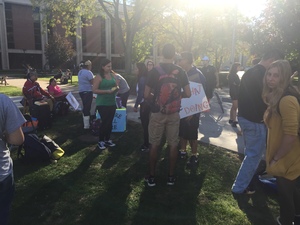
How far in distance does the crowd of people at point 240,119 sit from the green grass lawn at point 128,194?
245 millimetres

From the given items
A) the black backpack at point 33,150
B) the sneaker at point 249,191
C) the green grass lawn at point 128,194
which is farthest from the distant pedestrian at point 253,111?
the black backpack at point 33,150

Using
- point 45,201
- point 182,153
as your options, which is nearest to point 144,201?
point 45,201

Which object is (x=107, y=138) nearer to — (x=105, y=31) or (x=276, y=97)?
(x=276, y=97)

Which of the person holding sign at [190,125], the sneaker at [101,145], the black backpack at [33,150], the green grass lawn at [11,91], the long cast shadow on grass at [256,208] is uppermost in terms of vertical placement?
the person holding sign at [190,125]

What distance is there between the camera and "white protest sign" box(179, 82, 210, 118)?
4.71m

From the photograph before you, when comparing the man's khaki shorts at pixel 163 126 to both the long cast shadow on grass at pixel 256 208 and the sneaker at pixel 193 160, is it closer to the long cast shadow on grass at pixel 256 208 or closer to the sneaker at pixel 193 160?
the sneaker at pixel 193 160

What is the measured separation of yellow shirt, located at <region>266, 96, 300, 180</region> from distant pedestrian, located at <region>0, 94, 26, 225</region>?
2.18m

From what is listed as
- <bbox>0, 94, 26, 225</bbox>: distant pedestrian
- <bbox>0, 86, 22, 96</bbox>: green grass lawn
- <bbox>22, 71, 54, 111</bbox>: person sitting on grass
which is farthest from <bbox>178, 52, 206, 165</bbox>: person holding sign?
<bbox>0, 86, 22, 96</bbox>: green grass lawn

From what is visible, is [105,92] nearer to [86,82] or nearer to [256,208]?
[86,82]

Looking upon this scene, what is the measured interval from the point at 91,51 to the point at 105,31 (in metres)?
5.21

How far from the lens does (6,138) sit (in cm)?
207

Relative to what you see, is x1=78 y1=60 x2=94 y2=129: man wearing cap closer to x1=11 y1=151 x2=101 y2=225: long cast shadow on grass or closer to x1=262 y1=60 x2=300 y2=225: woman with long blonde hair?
x1=11 y1=151 x2=101 y2=225: long cast shadow on grass

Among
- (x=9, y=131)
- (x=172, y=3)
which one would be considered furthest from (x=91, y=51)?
(x=9, y=131)

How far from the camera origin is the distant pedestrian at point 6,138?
1974mm
